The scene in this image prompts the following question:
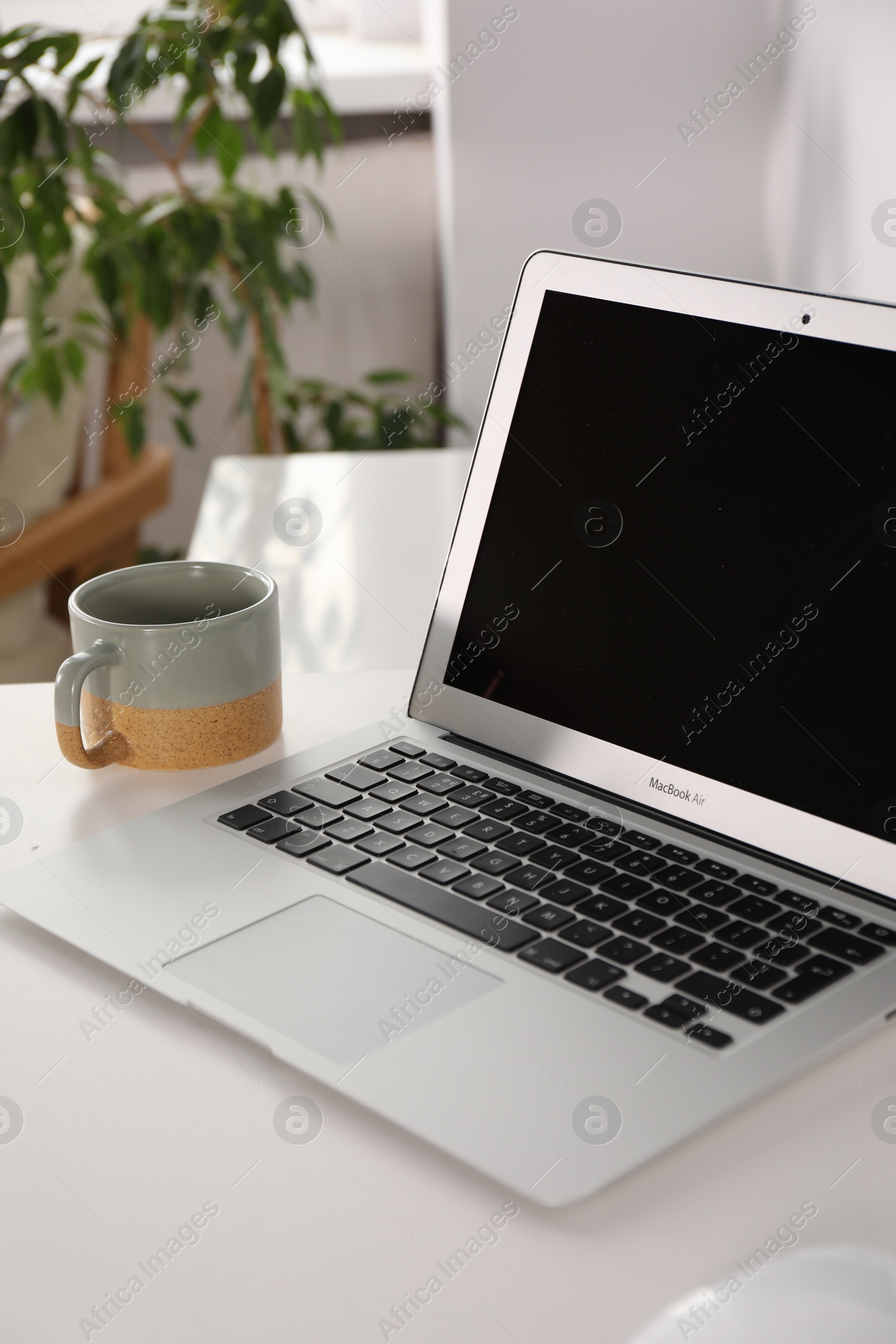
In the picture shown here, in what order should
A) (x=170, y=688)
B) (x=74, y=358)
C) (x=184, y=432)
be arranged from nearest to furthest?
(x=170, y=688)
(x=74, y=358)
(x=184, y=432)

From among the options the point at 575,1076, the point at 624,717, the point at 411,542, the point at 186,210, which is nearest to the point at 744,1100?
the point at 575,1076

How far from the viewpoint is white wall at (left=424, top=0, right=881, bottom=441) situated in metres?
1.53

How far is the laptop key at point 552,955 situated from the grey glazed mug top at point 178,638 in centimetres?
28

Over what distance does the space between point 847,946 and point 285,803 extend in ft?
0.97

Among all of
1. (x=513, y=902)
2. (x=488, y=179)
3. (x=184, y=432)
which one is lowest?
(x=184, y=432)

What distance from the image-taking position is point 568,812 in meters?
0.67

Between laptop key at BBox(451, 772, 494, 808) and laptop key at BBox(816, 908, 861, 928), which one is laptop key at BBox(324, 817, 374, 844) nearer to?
laptop key at BBox(451, 772, 494, 808)

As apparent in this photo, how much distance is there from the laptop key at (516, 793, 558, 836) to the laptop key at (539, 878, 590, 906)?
0.05 metres

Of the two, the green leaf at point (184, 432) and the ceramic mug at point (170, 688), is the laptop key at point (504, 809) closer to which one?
the ceramic mug at point (170, 688)

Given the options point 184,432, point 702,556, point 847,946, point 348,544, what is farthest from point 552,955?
point 184,432

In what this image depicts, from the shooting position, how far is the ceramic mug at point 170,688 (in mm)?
733

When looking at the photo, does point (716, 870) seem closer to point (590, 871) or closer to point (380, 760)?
point (590, 871)

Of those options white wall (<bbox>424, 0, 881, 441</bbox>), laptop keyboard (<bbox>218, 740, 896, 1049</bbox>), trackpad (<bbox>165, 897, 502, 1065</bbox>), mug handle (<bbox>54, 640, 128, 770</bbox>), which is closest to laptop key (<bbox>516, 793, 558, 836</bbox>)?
laptop keyboard (<bbox>218, 740, 896, 1049</bbox>)

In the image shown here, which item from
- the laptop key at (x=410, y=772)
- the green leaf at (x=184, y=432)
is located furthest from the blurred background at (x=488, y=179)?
the laptop key at (x=410, y=772)
